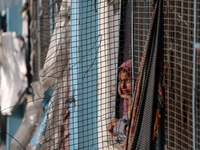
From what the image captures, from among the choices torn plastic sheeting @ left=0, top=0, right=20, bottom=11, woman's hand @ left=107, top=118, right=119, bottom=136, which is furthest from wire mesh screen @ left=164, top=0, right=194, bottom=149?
torn plastic sheeting @ left=0, top=0, right=20, bottom=11

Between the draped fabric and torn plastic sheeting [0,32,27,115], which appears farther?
torn plastic sheeting [0,32,27,115]

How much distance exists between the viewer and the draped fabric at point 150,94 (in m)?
1.63

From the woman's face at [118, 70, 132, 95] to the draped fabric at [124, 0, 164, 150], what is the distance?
Result: 0.31 metres

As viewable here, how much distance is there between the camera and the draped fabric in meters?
1.63

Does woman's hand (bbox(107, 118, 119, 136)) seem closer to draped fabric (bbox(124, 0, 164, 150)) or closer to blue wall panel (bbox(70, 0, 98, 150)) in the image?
blue wall panel (bbox(70, 0, 98, 150))

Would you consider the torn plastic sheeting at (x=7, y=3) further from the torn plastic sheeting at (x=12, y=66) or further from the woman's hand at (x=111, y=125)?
the woman's hand at (x=111, y=125)

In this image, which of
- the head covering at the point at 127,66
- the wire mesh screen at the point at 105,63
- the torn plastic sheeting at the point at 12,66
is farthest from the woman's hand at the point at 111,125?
the torn plastic sheeting at the point at 12,66

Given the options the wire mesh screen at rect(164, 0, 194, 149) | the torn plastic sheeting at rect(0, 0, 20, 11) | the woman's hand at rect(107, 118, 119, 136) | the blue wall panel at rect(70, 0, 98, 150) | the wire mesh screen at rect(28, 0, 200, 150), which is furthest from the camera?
the torn plastic sheeting at rect(0, 0, 20, 11)

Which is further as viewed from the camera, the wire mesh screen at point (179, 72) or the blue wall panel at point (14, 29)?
the blue wall panel at point (14, 29)

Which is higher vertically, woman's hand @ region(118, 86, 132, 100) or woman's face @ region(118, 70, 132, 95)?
woman's face @ region(118, 70, 132, 95)

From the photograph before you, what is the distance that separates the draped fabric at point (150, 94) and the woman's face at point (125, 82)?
0.31 metres

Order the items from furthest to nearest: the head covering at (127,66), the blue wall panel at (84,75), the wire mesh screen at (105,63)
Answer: the blue wall panel at (84,75) → the head covering at (127,66) → the wire mesh screen at (105,63)

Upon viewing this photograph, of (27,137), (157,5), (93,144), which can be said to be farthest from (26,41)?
(157,5)

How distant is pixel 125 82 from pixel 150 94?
403mm
